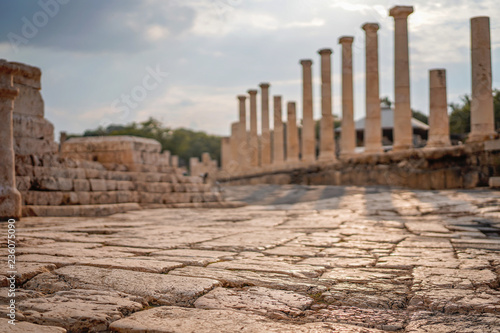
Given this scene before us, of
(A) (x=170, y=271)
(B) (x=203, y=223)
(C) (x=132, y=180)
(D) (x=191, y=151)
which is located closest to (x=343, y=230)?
(B) (x=203, y=223)

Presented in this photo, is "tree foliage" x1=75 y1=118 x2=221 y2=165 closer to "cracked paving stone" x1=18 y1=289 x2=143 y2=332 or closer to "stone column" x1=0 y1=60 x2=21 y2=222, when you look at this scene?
"stone column" x1=0 y1=60 x2=21 y2=222

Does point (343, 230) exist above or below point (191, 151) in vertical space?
below

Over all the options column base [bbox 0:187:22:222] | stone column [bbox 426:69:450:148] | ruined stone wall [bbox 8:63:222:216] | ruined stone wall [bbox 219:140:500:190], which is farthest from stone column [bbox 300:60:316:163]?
column base [bbox 0:187:22:222]

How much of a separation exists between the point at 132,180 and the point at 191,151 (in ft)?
161

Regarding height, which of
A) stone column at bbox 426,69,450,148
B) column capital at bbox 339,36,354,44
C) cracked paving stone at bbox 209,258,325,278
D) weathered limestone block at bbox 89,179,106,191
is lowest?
cracked paving stone at bbox 209,258,325,278

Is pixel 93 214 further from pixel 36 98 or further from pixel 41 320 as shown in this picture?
pixel 41 320

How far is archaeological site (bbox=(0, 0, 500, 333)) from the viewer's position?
261 centimetres

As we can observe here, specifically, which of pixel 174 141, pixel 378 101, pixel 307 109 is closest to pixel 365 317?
pixel 378 101

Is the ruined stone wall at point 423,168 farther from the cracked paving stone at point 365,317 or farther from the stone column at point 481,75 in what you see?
the cracked paving stone at point 365,317

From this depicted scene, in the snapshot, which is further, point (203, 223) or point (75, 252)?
point (203, 223)

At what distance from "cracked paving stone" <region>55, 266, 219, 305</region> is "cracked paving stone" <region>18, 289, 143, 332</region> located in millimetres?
139

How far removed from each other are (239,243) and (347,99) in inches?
671

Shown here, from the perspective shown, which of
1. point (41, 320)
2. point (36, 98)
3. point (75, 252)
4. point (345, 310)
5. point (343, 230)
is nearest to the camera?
point (41, 320)

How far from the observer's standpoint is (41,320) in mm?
2480
